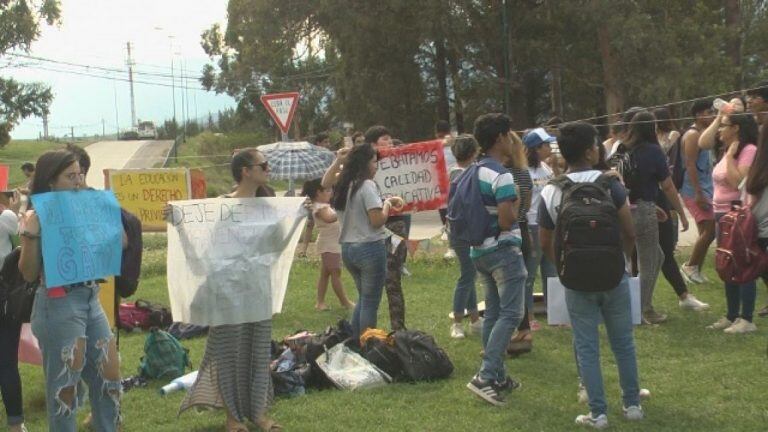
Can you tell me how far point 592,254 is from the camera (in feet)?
16.3

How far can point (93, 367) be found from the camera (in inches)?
189

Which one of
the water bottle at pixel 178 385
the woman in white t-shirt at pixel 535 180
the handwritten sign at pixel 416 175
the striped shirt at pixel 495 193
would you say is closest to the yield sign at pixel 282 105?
the handwritten sign at pixel 416 175

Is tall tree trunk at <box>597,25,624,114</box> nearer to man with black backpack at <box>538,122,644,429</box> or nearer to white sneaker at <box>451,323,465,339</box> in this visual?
white sneaker at <box>451,323,465,339</box>

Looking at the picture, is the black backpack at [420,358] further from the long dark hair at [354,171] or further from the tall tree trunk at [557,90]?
the tall tree trunk at [557,90]

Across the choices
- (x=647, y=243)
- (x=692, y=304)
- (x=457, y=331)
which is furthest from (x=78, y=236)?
(x=692, y=304)

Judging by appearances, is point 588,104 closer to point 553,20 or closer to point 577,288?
point 553,20

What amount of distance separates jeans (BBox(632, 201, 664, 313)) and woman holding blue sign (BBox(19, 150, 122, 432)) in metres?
4.59

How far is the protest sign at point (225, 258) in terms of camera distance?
17.5 feet

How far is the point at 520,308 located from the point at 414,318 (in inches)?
128

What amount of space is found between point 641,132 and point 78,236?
15.7 ft

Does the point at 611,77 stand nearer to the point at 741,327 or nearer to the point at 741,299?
the point at 741,299

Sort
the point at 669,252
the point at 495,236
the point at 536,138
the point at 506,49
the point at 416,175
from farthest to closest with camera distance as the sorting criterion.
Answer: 1. the point at 506,49
2. the point at 416,175
3. the point at 669,252
4. the point at 536,138
5. the point at 495,236

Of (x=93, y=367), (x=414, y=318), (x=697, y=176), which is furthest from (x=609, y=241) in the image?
(x=697, y=176)

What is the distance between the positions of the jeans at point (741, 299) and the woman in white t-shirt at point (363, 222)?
2.80m
